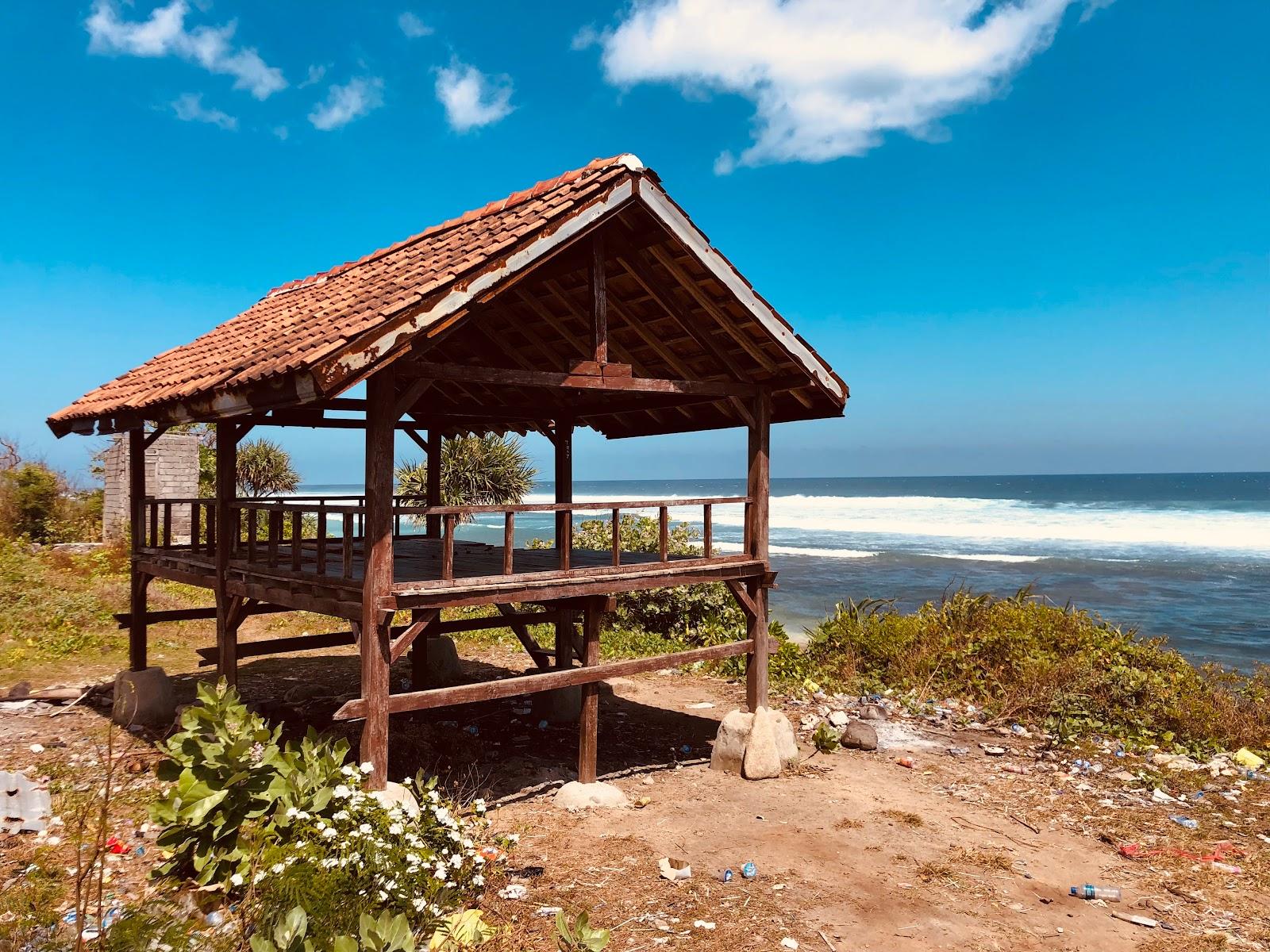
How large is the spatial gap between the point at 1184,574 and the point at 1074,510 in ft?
134

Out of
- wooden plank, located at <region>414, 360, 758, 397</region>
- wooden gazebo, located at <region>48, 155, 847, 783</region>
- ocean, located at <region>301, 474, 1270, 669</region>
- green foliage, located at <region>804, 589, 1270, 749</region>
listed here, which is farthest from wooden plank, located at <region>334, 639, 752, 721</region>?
ocean, located at <region>301, 474, 1270, 669</region>

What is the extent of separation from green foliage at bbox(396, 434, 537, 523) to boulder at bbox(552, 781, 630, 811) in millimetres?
18066

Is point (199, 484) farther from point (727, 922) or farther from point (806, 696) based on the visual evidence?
point (727, 922)

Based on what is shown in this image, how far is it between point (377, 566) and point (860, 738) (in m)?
7.04

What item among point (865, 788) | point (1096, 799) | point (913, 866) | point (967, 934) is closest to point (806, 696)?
point (865, 788)

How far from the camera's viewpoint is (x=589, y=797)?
9.10m

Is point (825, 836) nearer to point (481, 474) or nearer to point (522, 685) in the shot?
point (522, 685)

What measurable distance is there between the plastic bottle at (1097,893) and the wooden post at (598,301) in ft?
20.5

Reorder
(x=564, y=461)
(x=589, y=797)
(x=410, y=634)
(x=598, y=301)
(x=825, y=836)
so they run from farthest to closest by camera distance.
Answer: (x=564, y=461) < (x=589, y=797) < (x=598, y=301) < (x=825, y=836) < (x=410, y=634)

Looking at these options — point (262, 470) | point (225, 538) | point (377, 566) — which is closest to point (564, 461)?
point (225, 538)

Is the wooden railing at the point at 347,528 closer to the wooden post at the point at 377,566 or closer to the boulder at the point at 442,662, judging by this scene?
the wooden post at the point at 377,566

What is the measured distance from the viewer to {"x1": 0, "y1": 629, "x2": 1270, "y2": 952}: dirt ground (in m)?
6.61

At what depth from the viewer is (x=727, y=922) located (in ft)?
21.6

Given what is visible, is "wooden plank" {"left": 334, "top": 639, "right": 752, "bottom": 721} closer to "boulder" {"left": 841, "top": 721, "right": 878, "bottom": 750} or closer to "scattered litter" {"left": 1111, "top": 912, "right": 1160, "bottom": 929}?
"boulder" {"left": 841, "top": 721, "right": 878, "bottom": 750}
